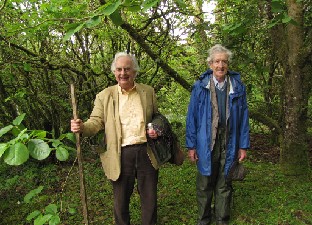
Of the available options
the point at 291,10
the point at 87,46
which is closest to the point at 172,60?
the point at 87,46

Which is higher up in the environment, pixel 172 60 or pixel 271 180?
pixel 172 60

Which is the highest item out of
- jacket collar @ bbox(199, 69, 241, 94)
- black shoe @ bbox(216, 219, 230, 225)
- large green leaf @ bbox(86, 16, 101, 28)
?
large green leaf @ bbox(86, 16, 101, 28)

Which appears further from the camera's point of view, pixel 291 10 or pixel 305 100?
pixel 305 100

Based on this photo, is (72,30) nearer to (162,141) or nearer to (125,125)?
(125,125)

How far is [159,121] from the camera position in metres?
3.27

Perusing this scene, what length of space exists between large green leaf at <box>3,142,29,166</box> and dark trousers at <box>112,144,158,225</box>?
1514mm

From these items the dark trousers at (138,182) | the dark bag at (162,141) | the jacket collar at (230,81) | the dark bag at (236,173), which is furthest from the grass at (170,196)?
the jacket collar at (230,81)

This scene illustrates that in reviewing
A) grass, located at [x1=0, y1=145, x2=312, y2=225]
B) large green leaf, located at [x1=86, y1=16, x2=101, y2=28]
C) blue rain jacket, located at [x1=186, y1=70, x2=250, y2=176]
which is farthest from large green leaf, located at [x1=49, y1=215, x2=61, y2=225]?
blue rain jacket, located at [x1=186, y1=70, x2=250, y2=176]

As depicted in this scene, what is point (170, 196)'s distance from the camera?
15.5 ft

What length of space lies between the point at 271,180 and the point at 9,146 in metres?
4.21

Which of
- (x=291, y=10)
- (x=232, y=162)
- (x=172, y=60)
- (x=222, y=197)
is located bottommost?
(x=222, y=197)

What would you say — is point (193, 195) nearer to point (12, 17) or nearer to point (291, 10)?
point (291, 10)

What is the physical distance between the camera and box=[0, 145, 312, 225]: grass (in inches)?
160

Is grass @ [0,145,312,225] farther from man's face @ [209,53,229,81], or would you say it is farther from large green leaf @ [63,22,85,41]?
large green leaf @ [63,22,85,41]
